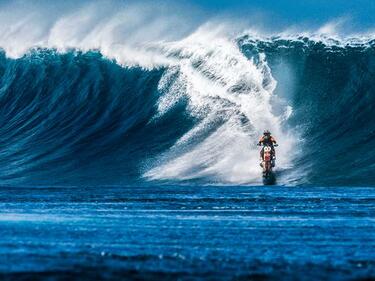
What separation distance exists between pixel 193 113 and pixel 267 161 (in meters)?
9.46

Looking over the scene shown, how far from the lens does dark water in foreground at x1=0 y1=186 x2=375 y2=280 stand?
12641 millimetres

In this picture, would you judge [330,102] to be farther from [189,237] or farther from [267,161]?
[189,237]

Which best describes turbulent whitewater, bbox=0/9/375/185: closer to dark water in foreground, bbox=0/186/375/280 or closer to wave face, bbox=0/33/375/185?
wave face, bbox=0/33/375/185

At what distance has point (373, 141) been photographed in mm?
33281

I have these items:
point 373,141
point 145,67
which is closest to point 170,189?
point 373,141

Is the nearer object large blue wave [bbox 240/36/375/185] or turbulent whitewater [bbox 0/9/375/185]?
large blue wave [bbox 240/36/375/185]

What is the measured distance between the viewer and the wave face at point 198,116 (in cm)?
3362

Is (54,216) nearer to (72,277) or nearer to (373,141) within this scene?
(72,277)

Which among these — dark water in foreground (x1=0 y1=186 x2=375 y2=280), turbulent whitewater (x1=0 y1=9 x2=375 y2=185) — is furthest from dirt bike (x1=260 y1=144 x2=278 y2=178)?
dark water in foreground (x1=0 y1=186 x2=375 y2=280)

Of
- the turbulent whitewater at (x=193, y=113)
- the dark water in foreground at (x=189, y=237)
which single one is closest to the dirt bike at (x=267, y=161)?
the turbulent whitewater at (x=193, y=113)

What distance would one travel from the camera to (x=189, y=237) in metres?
16.2

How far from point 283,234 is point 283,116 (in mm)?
20347

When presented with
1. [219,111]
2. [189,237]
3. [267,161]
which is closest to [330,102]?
[219,111]

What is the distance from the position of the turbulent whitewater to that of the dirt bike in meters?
0.56
